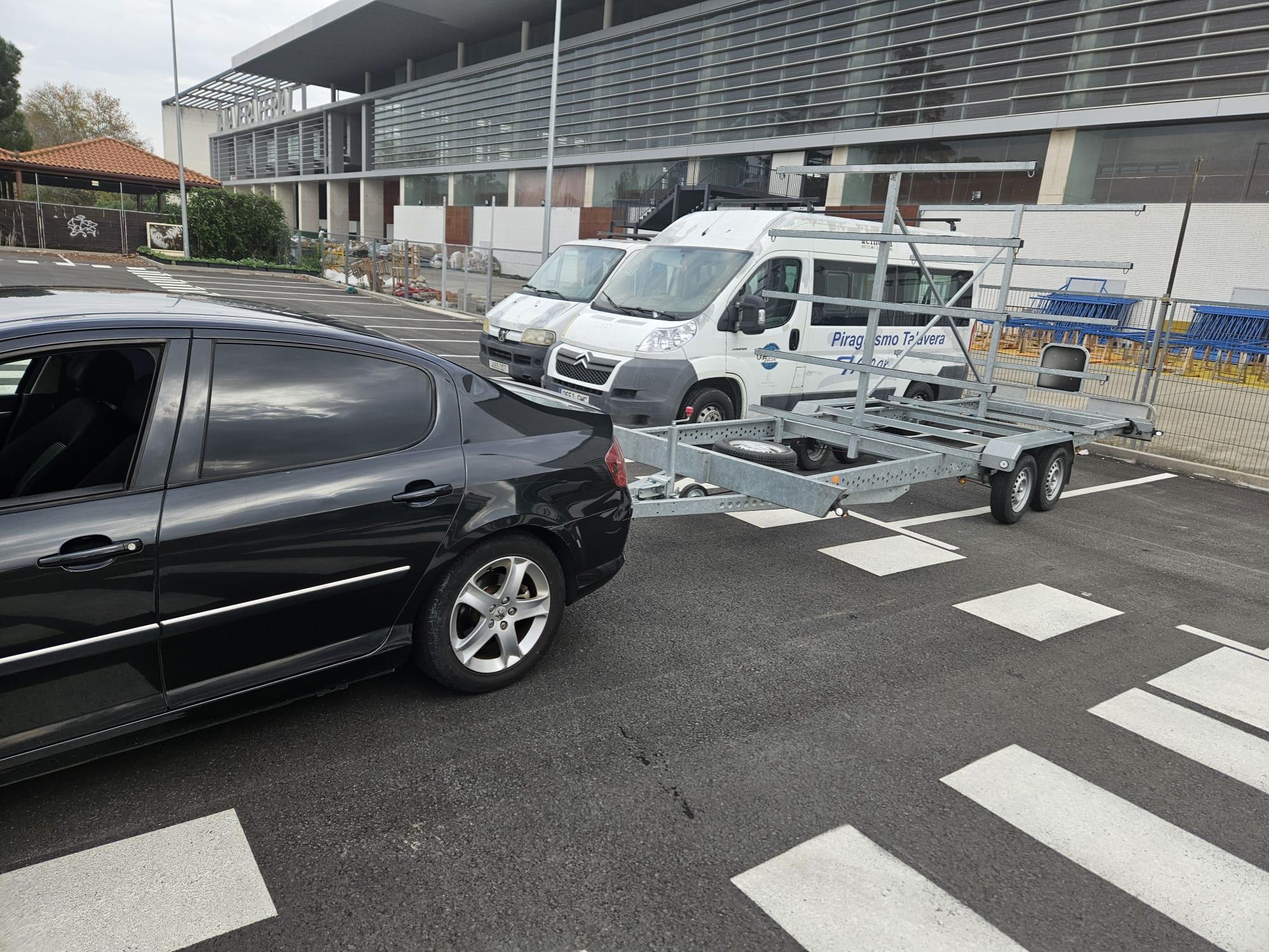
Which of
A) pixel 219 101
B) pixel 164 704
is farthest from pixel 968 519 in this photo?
pixel 219 101

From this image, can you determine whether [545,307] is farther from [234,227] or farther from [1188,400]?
[234,227]

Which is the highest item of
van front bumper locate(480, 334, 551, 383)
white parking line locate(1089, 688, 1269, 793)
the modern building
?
the modern building

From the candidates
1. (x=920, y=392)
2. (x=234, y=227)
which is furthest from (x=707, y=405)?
(x=234, y=227)

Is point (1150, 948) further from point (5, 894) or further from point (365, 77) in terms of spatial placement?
point (365, 77)

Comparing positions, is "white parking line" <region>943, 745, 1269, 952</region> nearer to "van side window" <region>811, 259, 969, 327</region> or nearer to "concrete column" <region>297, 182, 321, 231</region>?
"van side window" <region>811, 259, 969, 327</region>

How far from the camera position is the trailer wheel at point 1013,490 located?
7.29 metres

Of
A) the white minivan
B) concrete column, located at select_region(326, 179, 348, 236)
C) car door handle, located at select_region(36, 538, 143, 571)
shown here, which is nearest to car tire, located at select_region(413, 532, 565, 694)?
car door handle, located at select_region(36, 538, 143, 571)

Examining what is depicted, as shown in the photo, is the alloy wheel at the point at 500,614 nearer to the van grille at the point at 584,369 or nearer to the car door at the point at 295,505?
the car door at the point at 295,505

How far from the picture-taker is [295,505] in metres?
3.19

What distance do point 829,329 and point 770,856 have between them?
7.42 meters

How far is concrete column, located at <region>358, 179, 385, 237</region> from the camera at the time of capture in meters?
60.3

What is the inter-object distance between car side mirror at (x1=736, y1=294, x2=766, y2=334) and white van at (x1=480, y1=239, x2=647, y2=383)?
2.04 m

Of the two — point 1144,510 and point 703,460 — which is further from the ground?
point 703,460

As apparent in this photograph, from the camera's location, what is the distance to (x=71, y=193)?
54.8 meters
